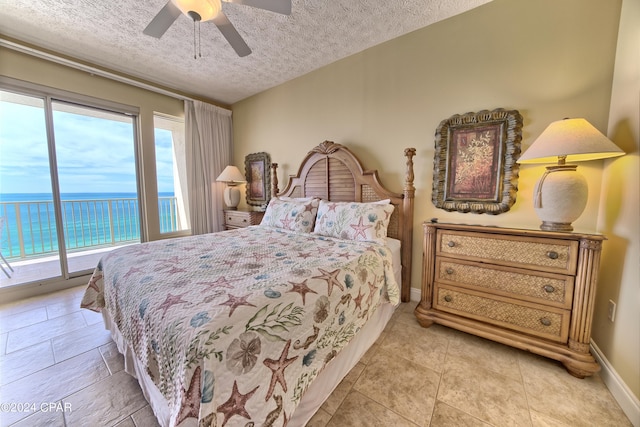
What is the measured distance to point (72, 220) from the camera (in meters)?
3.82

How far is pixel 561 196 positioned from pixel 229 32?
250 cm

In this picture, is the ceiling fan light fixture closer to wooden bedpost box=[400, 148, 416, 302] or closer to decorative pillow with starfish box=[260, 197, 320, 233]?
decorative pillow with starfish box=[260, 197, 320, 233]

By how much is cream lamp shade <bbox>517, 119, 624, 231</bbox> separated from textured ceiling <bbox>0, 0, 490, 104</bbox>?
1373 mm

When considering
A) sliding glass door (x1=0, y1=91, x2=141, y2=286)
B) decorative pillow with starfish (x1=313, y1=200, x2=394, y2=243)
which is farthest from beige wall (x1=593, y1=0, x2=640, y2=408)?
sliding glass door (x1=0, y1=91, x2=141, y2=286)

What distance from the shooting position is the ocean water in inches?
125

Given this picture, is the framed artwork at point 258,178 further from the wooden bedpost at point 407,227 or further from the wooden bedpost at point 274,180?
the wooden bedpost at point 407,227

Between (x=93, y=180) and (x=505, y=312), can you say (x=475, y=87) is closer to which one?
(x=505, y=312)

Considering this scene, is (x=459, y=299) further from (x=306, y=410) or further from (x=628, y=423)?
(x=306, y=410)

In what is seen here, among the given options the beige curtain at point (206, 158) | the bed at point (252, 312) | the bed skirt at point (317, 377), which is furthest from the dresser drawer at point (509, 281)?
the beige curtain at point (206, 158)

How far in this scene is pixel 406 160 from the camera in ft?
7.49

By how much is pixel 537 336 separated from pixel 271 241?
6.68ft

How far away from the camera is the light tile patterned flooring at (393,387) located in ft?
3.72

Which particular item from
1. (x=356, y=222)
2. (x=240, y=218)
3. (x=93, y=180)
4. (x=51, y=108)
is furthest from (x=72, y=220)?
(x=356, y=222)

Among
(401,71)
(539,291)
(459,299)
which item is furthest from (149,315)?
(401,71)
